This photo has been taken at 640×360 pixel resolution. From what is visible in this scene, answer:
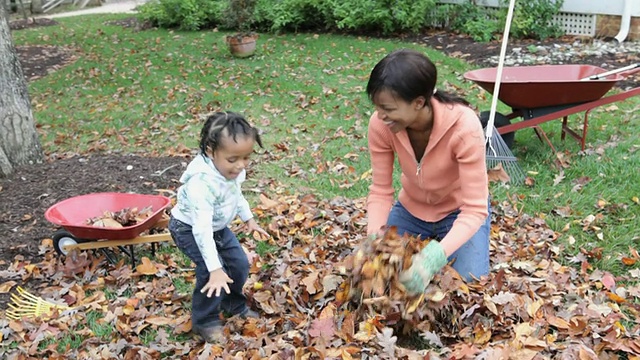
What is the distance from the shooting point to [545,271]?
358 centimetres

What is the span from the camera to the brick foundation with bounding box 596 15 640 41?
9648 millimetres

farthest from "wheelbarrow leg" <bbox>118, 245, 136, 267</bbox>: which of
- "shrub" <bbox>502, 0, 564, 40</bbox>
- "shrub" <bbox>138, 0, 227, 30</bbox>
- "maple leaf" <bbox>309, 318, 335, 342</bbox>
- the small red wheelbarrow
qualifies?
"shrub" <bbox>138, 0, 227, 30</bbox>

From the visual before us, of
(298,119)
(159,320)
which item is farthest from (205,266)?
(298,119)

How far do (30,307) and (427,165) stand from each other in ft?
8.31

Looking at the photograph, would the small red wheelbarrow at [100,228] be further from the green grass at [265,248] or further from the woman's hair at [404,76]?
the woman's hair at [404,76]

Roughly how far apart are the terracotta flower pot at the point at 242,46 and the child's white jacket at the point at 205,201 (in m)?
8.47

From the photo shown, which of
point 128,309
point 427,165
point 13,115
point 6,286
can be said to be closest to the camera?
point 427,165

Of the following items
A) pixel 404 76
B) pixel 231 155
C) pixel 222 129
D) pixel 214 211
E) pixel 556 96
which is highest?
pixel 404 76

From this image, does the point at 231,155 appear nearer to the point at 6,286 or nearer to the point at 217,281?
the point at 217,281

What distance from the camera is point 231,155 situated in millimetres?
2750

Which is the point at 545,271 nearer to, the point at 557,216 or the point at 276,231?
the point at 557,216

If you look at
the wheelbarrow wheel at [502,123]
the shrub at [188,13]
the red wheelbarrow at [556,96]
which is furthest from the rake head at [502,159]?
the shrub at [188,13]

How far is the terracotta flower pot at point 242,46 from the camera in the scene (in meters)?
11.0

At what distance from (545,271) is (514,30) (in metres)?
7.83
